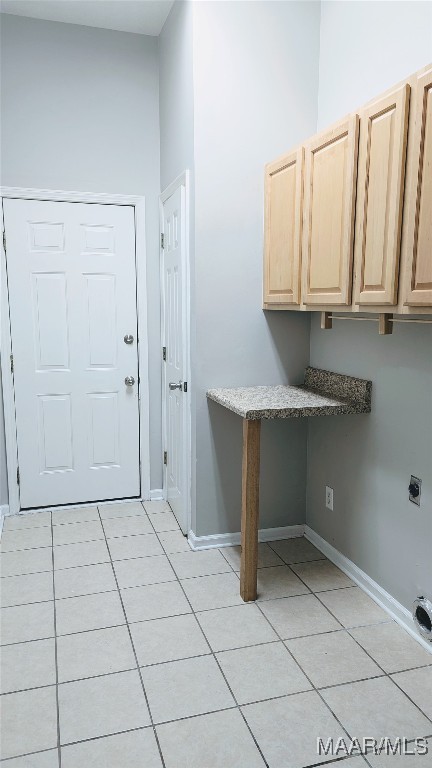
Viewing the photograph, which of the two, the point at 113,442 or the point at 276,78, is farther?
the point at 113,442

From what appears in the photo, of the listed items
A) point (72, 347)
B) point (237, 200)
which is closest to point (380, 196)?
point (237, 200)

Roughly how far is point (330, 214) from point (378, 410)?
0.90m

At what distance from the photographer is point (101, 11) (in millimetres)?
3043

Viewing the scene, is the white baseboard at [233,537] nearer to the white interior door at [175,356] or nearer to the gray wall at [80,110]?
the white interior door at [175,356]

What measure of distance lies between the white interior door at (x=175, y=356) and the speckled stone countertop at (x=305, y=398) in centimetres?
39

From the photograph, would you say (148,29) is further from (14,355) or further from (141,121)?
(14,355)

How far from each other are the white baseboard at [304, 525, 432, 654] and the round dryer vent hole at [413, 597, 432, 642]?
43 millimetres

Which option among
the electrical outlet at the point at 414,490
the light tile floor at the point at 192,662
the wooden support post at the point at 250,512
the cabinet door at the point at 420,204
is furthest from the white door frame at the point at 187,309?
the cabinet door at the point at 420,204

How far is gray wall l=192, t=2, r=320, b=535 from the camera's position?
8.80 ft

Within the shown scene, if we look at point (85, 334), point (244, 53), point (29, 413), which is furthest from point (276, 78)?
point (29, 413)

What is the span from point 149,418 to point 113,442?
0.30 metres

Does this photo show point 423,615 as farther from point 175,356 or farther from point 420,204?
point 175,356

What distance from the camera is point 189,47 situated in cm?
268

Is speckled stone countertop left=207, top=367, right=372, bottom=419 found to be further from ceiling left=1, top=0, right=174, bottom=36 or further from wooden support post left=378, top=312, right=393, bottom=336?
ceiling left=1, top=0, right=174, bottom=36
